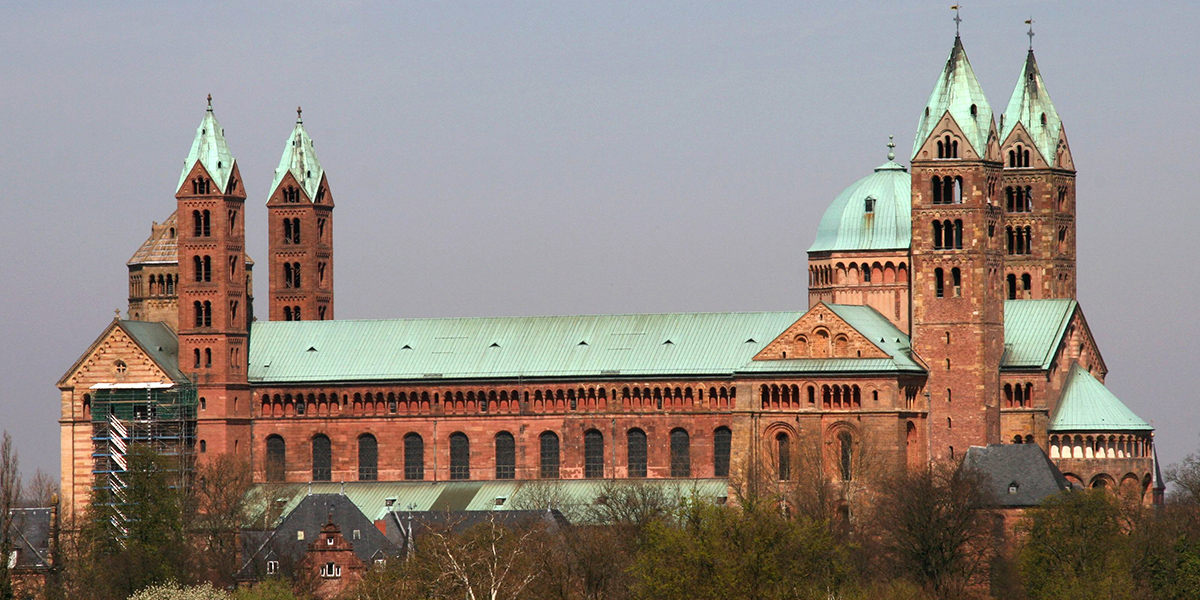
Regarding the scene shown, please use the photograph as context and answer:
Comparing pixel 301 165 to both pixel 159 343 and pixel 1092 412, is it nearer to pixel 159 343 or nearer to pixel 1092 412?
pixel 159 343

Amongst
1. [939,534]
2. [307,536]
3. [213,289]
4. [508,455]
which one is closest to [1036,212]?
[508,455]

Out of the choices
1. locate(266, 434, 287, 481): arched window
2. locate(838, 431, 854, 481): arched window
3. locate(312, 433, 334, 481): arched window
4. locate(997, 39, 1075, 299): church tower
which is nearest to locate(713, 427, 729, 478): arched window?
locate(838, 431, 854, 481): arched window

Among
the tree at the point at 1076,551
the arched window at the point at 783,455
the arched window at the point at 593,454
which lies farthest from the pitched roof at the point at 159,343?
the tree at the point at 1076,551

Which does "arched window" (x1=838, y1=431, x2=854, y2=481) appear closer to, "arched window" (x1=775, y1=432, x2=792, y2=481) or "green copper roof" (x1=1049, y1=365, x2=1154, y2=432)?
"arched window" (x1=775, y1=432, x2=792, y2=481)

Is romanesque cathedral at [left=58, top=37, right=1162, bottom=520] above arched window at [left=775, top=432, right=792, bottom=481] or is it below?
above

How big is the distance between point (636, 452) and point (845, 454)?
42.9 ft

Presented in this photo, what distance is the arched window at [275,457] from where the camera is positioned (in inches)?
5817

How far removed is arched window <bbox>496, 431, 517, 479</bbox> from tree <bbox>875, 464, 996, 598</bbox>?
975 inches

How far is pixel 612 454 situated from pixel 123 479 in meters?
24.2

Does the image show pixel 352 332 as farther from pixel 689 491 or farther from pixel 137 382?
pixel 689 491

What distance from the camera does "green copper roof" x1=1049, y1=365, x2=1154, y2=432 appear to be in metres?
139

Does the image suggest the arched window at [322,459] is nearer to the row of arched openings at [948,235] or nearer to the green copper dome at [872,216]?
the green copper dome at [872,216]

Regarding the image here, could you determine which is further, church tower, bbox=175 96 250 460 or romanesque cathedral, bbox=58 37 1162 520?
church tower, bbox=175 96 250 460

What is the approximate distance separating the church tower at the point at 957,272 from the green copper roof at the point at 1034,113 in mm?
17313
